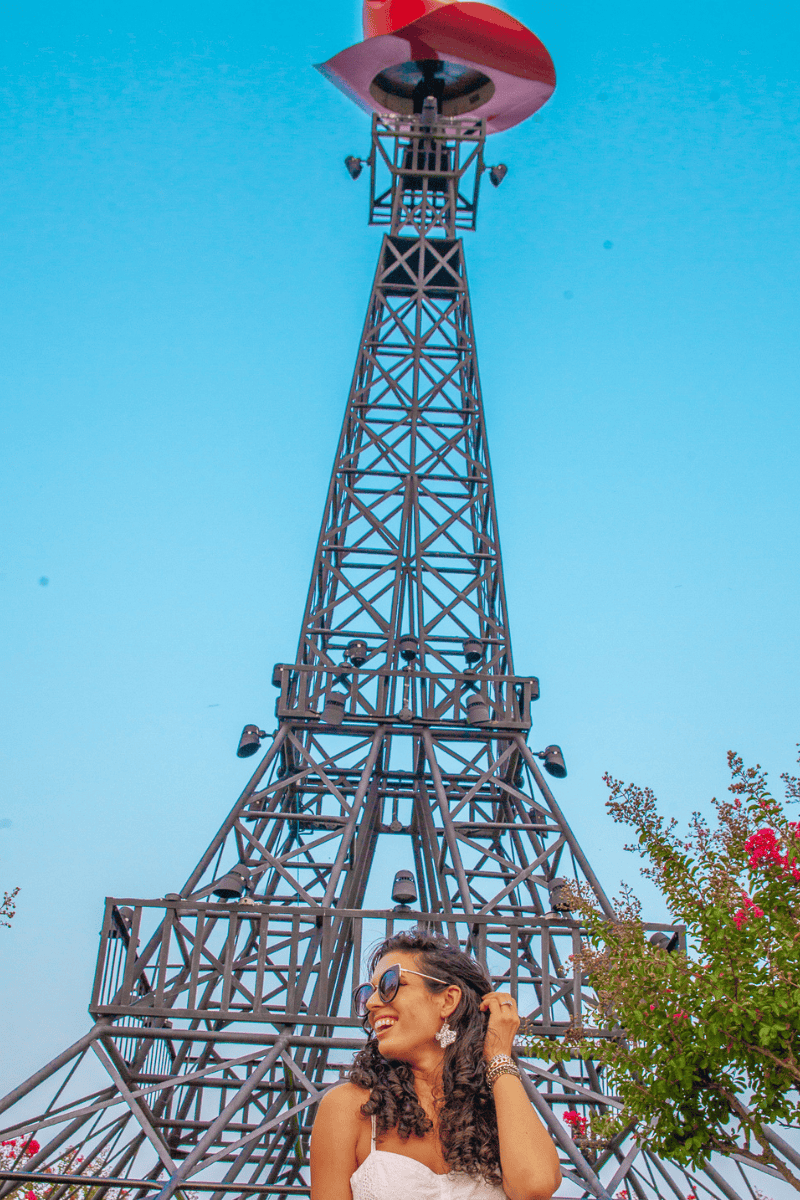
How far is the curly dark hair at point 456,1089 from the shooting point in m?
3.38

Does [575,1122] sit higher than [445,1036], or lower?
higher

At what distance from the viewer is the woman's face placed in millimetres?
3572

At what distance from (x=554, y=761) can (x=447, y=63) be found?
42.2ft

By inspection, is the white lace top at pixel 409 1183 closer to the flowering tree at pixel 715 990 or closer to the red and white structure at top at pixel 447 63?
the flowering tree at pixel 715 990

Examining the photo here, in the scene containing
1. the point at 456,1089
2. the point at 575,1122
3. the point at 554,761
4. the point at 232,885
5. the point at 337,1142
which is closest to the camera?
the point at 337,1142

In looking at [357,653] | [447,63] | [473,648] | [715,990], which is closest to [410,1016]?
[715,990]

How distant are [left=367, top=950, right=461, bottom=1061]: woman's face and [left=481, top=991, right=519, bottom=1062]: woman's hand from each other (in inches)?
4.8

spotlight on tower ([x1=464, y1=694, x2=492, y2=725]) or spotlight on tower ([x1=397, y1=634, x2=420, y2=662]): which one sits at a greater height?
spotlight on tower ([x1=397, y1=634, x2=420, y2=662])

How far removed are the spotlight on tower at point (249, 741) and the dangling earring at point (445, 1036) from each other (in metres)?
11.3

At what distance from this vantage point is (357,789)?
14008mm

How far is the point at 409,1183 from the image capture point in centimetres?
326

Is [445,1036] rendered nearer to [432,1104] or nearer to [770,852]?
[432,1104]

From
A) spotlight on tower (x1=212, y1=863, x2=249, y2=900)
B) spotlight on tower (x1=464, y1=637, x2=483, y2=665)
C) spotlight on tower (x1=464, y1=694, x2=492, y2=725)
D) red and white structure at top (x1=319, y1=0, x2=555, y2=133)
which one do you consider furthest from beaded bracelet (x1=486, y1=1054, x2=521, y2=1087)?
red and white structure at top (x1=319, y1=0, x2=555, y2=133)

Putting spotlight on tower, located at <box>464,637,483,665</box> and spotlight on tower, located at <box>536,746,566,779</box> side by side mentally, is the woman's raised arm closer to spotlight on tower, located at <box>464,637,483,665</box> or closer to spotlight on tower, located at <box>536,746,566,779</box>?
spotlight on tower, located at <box>536,746,566,779</box>
